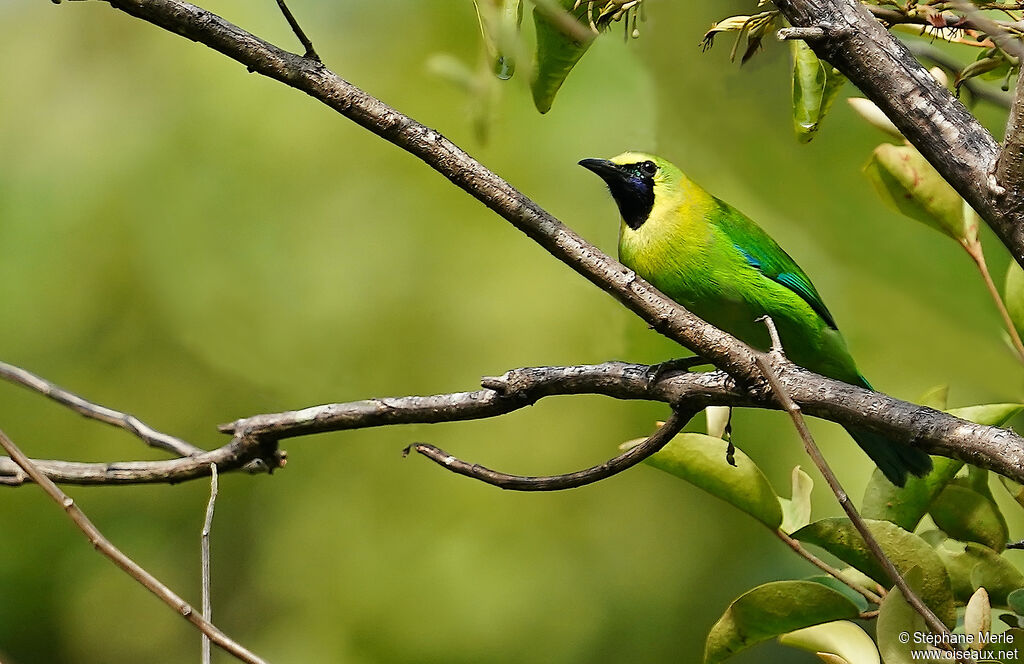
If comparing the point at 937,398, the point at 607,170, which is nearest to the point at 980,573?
the point at 937,398

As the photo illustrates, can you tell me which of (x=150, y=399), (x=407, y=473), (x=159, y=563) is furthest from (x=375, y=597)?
(x=150, y=399)

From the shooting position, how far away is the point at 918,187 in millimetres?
1740

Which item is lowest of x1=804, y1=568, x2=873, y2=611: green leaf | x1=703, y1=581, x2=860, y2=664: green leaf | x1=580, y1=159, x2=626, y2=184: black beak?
x1=703, y1=581, x2=860, y2=664: green leaf

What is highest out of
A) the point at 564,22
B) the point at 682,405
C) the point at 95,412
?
the point at 564,22

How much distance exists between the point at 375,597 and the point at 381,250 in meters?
1.65

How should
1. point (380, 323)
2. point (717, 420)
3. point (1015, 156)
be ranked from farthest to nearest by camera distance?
point (380, 323) → point (717, 420) → point (1015, 156)

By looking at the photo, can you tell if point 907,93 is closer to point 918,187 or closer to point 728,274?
point 918,187

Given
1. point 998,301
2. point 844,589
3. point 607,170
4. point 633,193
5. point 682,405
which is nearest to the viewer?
Answer: point 682,405

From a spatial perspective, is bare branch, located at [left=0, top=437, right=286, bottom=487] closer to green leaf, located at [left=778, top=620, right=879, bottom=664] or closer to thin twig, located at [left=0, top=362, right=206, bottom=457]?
thin twig, located at [left=0, top=362, right=206, bottom=457]

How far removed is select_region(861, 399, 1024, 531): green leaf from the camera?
156cm

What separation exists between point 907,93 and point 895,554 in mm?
681

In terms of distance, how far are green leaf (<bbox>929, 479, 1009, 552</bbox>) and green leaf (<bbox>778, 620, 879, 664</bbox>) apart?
25cm

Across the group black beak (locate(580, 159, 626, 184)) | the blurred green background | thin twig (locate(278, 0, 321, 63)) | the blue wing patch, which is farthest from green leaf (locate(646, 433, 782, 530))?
the blurred green background

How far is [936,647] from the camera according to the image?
1.35m
